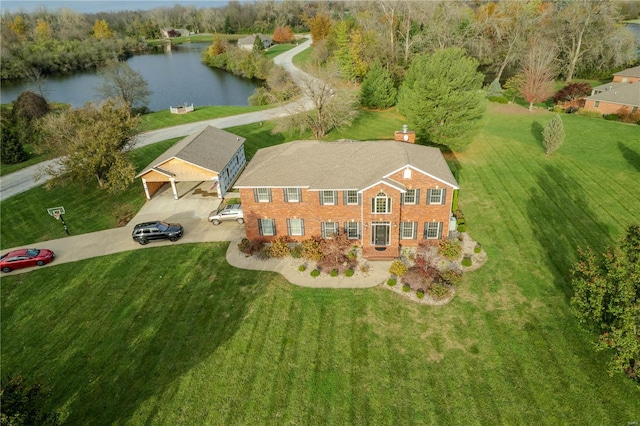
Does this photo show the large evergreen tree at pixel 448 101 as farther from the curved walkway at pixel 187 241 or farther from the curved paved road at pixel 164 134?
the curved walkway at pixel 187 241

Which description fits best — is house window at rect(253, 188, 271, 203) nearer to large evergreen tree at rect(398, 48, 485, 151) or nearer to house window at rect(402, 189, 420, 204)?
house window at rect(402, 189, 420, 204)

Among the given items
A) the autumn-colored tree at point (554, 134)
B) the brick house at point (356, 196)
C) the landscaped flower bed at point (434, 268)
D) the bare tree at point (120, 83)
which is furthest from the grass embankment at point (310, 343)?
the bare tree at point (120, 83)

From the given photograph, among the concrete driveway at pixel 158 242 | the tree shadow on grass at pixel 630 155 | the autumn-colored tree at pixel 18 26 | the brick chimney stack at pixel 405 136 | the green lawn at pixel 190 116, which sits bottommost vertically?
the concrete driveway at pixel 158 242

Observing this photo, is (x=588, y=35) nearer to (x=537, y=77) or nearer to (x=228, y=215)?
(x=537, y=77)

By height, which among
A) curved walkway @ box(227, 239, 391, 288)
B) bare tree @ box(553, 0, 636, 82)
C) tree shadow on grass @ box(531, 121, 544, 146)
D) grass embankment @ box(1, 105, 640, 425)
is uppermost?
bare tree @ box(553, 0, 636, 82)

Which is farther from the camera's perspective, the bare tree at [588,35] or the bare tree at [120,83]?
the bare tree at [588,35]

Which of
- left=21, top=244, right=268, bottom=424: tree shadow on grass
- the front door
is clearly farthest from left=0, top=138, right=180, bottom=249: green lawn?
the front door

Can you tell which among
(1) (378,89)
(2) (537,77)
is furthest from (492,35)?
(1) (378,89)
